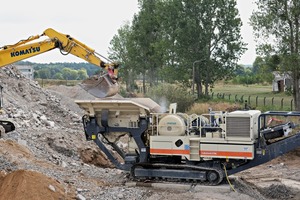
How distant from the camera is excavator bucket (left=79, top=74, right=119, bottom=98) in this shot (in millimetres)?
15195

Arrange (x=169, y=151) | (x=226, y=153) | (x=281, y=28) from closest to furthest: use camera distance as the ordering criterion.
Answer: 1. (x=226, y=153)
2. (x=169, y=151)
3. (x=281, y=28)

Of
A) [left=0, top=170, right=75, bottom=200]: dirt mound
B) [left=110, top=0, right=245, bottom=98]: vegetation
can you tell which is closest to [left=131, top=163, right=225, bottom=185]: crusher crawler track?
[left=0, top=170, right=75, bottom=200]: dirt mound

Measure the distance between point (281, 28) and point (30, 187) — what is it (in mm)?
20248

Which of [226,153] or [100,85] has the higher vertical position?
[100,85]

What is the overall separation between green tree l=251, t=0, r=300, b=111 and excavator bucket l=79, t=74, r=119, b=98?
50.7ft

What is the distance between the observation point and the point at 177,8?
4503 centimetres

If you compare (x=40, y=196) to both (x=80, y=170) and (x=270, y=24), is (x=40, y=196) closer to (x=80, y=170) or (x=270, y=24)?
(x=80, y=170)

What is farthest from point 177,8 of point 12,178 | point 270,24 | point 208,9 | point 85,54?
point 12,178

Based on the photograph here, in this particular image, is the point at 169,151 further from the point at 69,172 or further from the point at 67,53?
the point at 67,53

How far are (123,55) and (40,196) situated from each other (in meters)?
55.1

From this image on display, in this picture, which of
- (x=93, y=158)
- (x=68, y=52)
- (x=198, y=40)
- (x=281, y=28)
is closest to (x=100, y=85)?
(x=68, y=52)

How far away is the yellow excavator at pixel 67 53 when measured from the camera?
600 inches

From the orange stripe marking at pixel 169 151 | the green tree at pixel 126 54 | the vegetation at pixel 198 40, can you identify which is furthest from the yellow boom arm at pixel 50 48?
the green tree at pixel 126 54

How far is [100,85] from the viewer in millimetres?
15266
